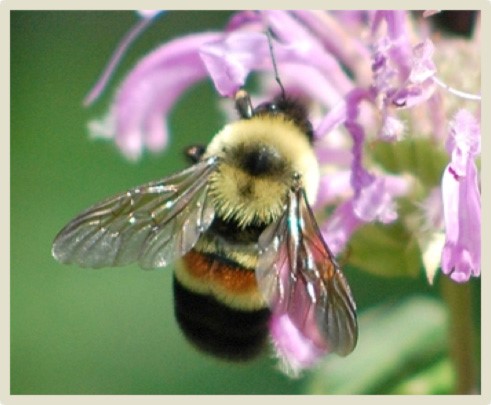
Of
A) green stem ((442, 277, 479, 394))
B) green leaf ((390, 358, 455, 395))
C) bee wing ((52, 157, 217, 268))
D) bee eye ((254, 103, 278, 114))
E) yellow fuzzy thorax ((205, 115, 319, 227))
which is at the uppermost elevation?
bee eye ((254, 103, 278, 114))

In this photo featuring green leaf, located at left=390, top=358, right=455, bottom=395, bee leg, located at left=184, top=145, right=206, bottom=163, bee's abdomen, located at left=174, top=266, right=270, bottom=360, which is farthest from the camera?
green leaf, located at left=390, top=358, right=455, bottom=395

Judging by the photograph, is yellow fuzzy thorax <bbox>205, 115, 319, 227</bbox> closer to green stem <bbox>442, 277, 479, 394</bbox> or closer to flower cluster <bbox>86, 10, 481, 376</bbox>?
A: flower cluster <bbox>86, 10, 481, 376</bbox>

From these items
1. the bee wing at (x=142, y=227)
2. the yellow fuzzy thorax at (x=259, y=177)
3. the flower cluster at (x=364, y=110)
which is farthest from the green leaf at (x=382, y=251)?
the bee wing at (x=142, y=227)

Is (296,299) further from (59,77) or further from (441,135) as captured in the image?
(59,77)

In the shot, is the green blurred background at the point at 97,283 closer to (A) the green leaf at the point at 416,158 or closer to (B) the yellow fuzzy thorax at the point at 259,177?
(A) the green leaf at the point at 416,158

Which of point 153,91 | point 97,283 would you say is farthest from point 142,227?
point 97,283

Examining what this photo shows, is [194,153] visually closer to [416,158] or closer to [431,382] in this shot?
[416,158]

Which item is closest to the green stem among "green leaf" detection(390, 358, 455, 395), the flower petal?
"green leaf" detection(390, 358, 455, 395)
